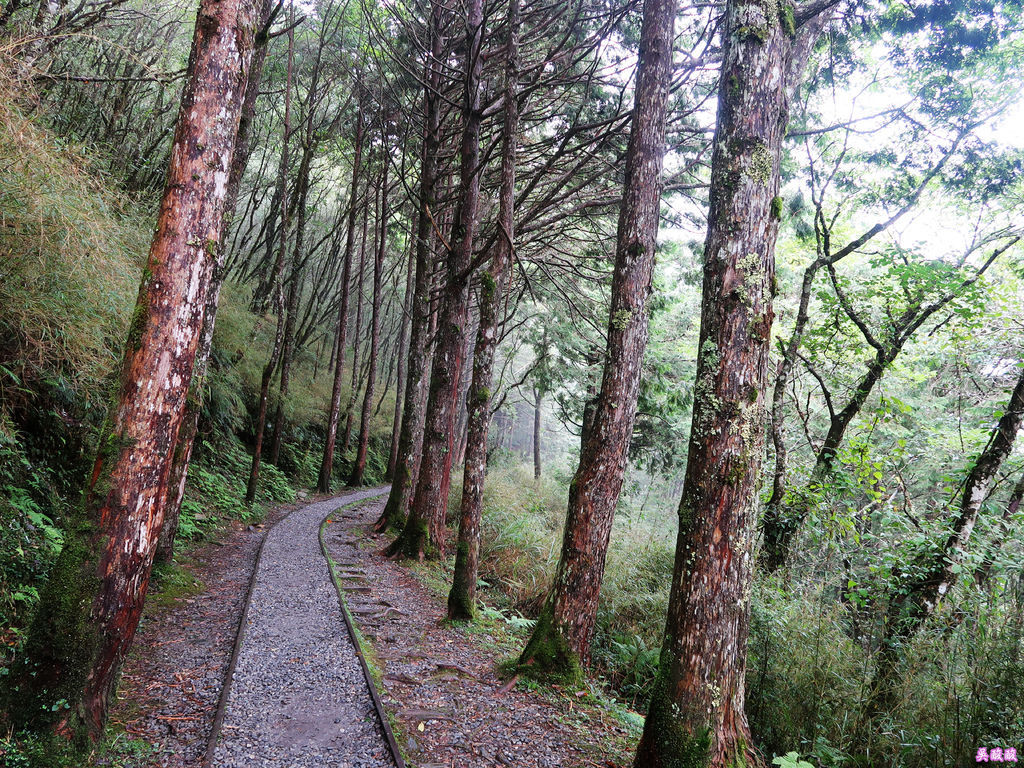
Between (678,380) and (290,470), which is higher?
(678,380)

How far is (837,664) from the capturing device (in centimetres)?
487

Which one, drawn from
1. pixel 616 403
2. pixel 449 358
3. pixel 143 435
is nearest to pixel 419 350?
pixel 449 358

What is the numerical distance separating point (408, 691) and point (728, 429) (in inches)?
143

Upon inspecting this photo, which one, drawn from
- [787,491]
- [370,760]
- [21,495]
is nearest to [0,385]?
[21,495]

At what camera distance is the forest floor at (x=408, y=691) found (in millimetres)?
3789

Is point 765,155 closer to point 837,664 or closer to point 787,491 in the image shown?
point 837,664

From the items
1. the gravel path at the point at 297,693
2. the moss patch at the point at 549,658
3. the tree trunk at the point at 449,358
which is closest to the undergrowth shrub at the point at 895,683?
the moss patch at the point at 549,658

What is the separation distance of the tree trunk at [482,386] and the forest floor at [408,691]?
0.56 m

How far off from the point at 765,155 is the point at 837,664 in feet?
15.0

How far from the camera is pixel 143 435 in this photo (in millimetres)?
3312

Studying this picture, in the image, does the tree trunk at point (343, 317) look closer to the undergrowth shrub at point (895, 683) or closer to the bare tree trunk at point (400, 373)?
the bare tree trunk at point (400, 373)

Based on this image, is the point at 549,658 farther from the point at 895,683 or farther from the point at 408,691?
the point at 895,683

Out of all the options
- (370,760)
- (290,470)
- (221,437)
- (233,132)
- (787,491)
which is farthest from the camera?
(290,470)

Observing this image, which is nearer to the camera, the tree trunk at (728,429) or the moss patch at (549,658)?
the tree trunk at (728,429)
